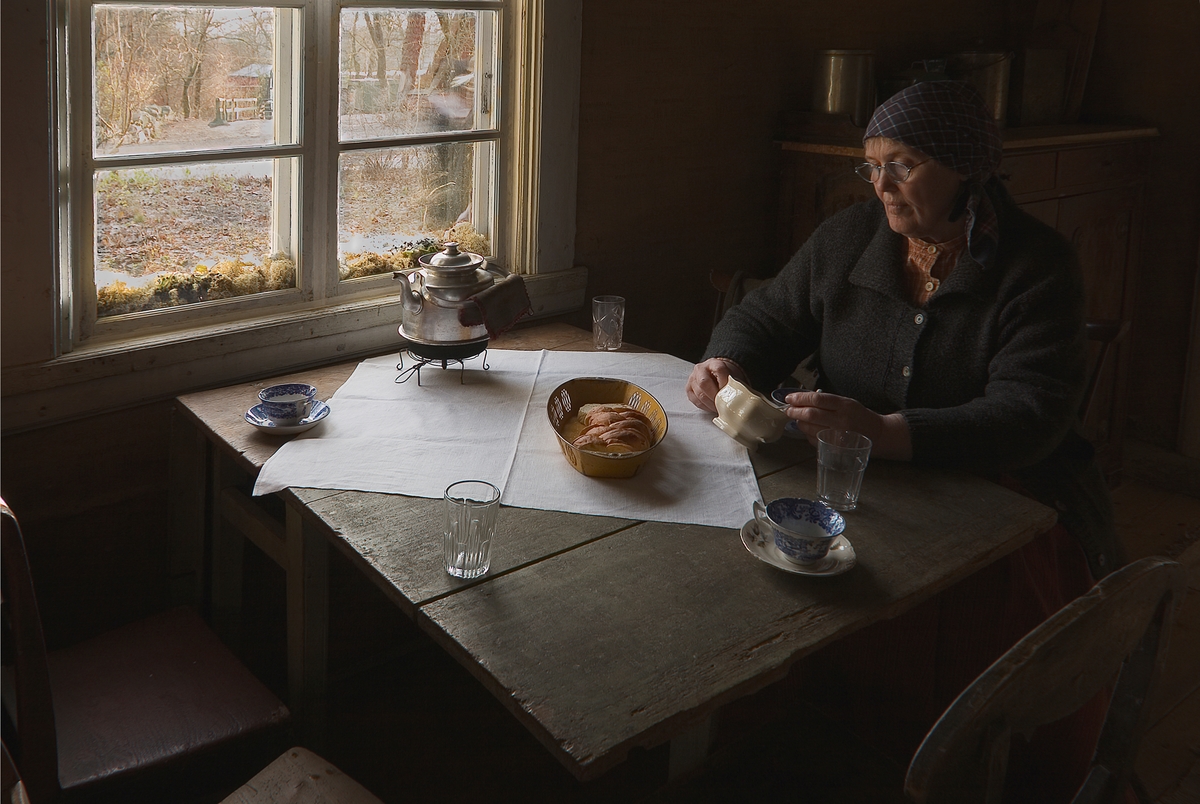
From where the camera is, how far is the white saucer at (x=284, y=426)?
1.84m

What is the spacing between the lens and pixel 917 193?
1.98 meters

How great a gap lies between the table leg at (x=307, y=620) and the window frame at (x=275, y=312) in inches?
22.1

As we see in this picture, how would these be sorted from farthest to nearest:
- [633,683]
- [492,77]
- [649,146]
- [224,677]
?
[649,146], [492,77], [224,677], [633,683]

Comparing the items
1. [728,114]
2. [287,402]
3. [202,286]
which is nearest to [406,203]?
[202,286]

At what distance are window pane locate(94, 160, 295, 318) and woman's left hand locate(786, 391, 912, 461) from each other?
119 centimetres

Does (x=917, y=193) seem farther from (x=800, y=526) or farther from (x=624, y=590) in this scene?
(x=624, y=590)

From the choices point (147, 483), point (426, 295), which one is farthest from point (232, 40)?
point (147, 483)

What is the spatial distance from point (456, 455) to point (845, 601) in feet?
2.34

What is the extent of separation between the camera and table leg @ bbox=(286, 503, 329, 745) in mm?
1715

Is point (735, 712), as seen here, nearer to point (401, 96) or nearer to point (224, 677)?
point (224, 677)

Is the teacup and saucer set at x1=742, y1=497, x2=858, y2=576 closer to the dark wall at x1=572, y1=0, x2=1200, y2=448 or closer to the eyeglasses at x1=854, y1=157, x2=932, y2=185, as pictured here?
the eyeglasses at x1=854, y1=157, x2=932, y2=185

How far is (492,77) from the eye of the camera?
254cm

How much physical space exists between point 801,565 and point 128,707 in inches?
41.6

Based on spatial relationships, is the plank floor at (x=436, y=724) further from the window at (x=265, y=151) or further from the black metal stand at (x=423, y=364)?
the window at (x=265, y=151)
